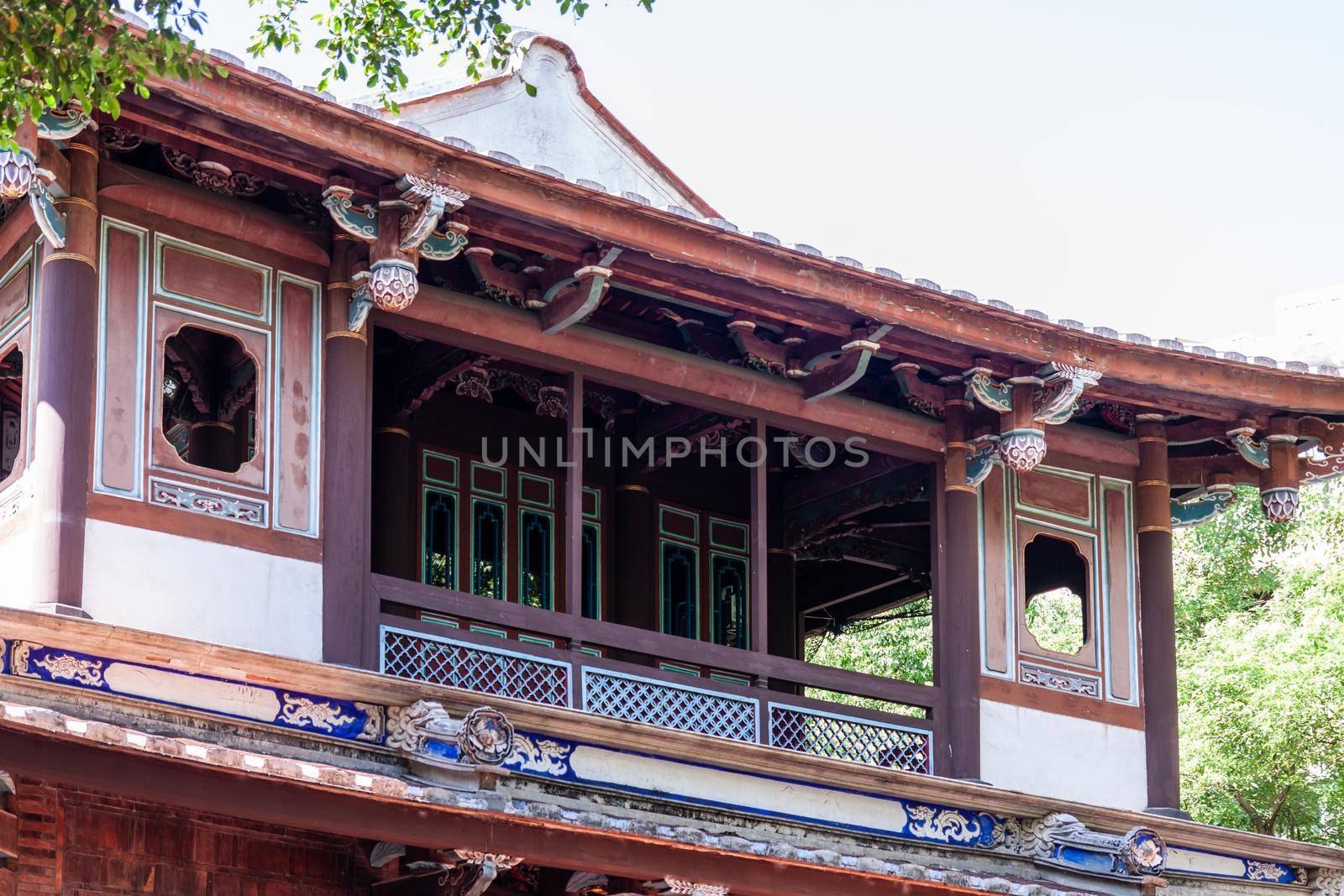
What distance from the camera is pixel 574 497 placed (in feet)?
39.7

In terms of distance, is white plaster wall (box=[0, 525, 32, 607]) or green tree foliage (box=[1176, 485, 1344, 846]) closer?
white plaster wall (box=[0, 525, 32, 607])

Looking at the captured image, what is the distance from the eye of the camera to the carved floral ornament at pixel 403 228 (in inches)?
433

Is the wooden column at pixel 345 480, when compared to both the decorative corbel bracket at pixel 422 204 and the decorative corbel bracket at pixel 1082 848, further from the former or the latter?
the decorative corbel bracket at pixel 1082 848

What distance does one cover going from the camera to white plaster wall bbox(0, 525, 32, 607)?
10250mm

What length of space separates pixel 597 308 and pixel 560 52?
114 inches

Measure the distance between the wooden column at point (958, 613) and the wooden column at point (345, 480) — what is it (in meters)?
3.81

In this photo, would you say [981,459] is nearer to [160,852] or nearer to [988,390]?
[988,390]

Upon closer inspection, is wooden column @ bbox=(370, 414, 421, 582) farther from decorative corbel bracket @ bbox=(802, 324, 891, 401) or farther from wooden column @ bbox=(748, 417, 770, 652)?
decorative corbel bracket @ bbox=(802, 324, 891, 401)

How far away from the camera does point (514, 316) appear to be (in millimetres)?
12047

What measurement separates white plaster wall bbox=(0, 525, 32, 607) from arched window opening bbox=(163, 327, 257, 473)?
2.47 meters

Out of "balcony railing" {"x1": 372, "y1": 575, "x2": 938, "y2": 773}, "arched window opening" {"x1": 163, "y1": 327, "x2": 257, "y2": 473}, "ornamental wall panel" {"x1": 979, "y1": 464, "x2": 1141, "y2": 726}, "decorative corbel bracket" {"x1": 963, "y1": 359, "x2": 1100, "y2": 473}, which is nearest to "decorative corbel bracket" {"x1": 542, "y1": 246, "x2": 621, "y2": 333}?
"balcony railing" {"x1": 372, "y1": 575, "x2": 938, "y2": 773}

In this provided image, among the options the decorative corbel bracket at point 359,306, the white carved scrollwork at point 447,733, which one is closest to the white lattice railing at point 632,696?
the white carved scrollwork at point 447,733

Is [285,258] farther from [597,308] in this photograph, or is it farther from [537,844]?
[537,844]

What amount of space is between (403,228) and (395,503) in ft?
9.15
